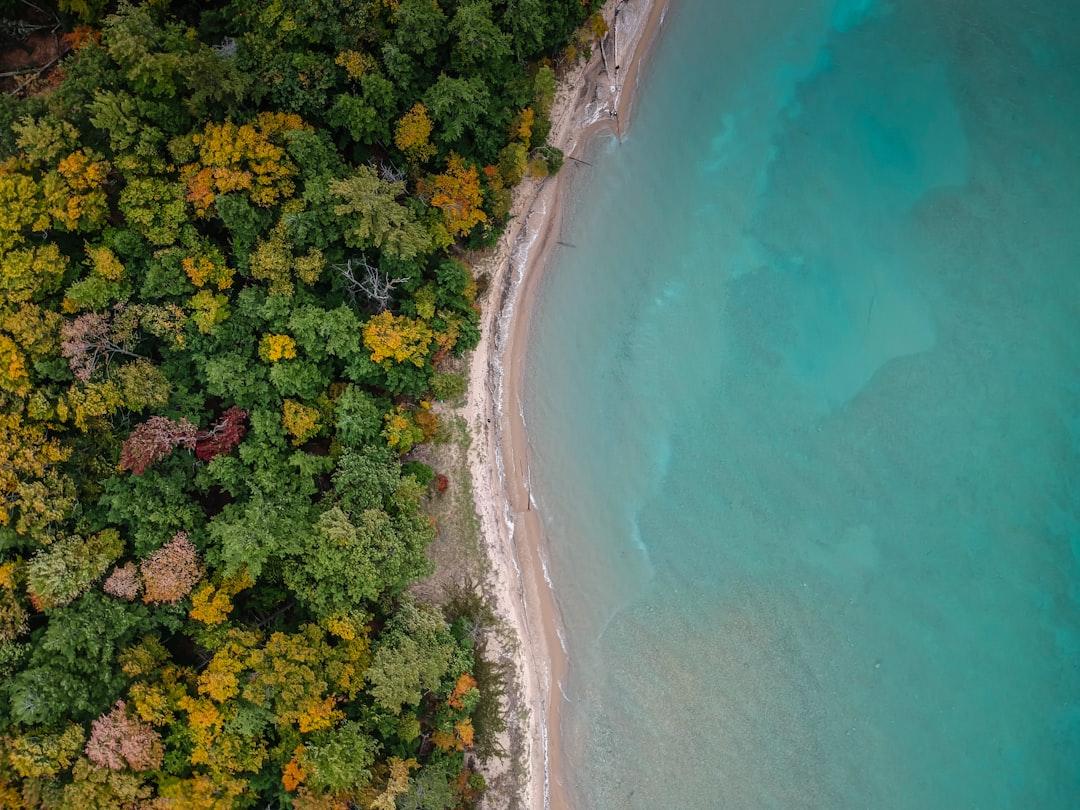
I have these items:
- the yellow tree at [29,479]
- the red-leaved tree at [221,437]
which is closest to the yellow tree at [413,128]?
the red-leaved tree at [221,437]

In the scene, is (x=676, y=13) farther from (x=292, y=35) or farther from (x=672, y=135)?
(x=292, y=35)

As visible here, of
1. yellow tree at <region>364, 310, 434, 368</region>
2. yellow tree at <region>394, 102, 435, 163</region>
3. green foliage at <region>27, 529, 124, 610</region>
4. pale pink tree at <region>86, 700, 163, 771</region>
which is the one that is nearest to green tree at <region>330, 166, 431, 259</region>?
yellow tree at <region>394, 102, 435, 163</region>

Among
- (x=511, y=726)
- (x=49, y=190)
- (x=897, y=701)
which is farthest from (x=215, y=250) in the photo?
(x=897, y=701)

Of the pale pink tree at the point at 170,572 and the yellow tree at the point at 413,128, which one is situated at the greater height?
the yellow tree at the point at 413,128

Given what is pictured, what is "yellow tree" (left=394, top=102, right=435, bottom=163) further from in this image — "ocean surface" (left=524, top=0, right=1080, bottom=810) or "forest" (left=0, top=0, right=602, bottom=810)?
"ocean surface" (left=524, top=0, right=1080, bottom=810)

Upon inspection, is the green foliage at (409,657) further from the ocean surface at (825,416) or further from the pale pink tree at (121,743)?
the pale pink tree at (121,743)

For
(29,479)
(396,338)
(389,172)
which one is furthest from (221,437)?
(389,172)
